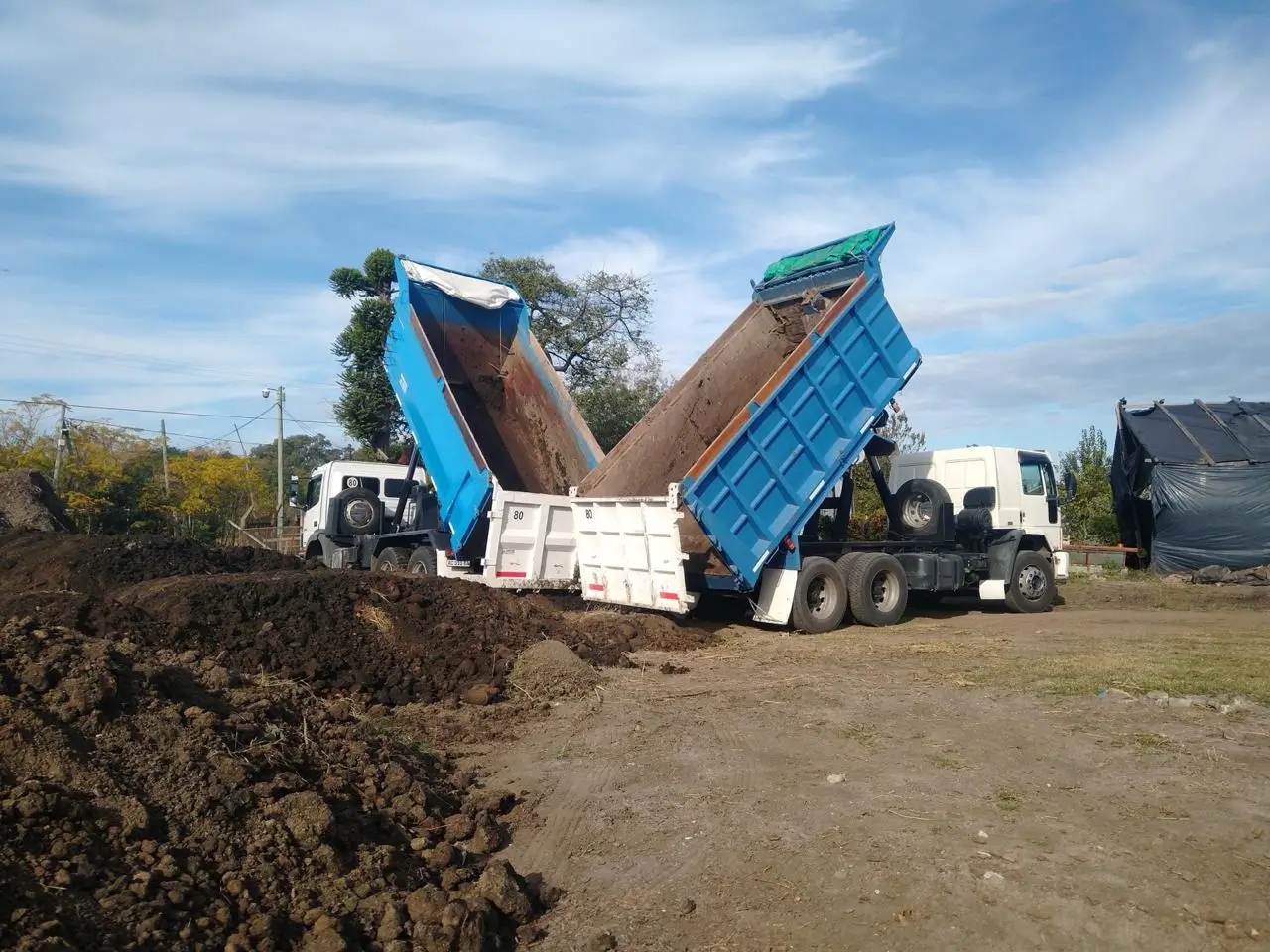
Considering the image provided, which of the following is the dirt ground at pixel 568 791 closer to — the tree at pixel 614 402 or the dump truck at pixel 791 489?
the dump truck at pixel 791 489

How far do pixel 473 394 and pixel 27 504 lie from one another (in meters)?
12.7

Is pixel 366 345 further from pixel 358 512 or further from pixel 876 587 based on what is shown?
pixel 876 587

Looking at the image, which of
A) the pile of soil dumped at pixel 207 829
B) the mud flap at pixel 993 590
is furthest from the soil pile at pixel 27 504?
the mud flap at pixel 993 590

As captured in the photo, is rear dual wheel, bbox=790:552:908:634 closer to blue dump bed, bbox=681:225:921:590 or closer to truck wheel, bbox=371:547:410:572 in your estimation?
blue dump bed, bbox=681:225:921:590

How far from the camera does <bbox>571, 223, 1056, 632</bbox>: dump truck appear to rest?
33.8 feet

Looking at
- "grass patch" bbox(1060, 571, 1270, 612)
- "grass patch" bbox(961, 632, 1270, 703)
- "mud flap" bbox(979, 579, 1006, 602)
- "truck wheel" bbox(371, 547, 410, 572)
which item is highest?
"truck wheel" bbox(371, 547, 410, 572)

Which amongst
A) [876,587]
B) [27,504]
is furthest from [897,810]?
[27,504]

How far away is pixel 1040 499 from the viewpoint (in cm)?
1458

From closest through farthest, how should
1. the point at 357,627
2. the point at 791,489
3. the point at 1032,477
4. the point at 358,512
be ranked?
the point at 357,627, the point at 791,489, the point at 1032,477, the point at 358,512

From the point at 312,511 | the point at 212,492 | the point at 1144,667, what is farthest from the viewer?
the point at 212,492

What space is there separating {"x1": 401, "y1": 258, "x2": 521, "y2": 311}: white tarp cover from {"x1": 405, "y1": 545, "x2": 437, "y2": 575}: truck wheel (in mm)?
3646

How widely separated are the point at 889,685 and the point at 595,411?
60.9 feet

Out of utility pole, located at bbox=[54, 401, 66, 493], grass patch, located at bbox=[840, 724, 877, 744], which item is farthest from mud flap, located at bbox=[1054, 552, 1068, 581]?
utility pole, located at bbox=[54, 401, 66, 493]

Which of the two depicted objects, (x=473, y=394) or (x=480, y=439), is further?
(x=473, y=394)
